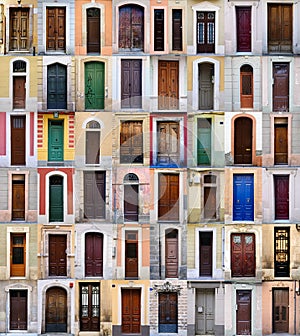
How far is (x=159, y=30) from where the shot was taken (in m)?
20.4

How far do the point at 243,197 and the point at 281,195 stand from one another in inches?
50.9

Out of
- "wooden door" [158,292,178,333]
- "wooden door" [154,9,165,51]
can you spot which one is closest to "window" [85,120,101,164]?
"wooden door" [154,9,165,51]

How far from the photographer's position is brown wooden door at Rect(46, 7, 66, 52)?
20375 mm

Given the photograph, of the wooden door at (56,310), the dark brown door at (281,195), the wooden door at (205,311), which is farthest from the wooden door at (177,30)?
the wooden door at (56,310)

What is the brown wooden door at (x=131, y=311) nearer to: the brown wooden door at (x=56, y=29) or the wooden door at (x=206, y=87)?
the wooden door at (x=206, y=87)

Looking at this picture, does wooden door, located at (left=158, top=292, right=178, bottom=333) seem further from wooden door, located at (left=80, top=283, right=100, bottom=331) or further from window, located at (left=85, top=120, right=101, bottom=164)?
window, located at (left=85, top=120, right=101, bottom=164)

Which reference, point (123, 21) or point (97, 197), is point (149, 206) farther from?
point (123, 21)

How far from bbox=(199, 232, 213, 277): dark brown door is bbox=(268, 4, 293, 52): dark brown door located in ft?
21.8

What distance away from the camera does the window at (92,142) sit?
20.4 meters

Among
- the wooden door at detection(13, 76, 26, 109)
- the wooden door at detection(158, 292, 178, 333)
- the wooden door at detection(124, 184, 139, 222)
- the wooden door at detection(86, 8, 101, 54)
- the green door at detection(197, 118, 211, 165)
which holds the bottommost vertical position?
the wooden door at detection(158, 292, 178, 333)

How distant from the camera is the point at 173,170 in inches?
800

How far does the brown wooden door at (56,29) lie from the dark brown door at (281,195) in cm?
848

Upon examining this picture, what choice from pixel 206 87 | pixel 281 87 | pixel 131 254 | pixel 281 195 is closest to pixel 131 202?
pixel 131 254

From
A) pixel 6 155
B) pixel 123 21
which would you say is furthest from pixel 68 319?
pixel 123 21
